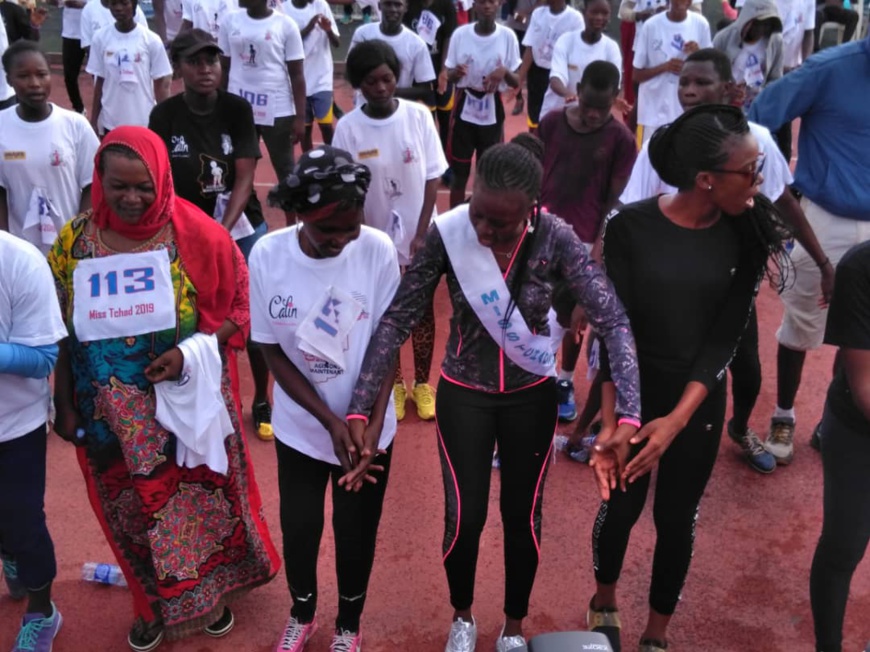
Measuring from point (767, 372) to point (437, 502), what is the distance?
253 cm

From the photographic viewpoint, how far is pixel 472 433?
118 inches

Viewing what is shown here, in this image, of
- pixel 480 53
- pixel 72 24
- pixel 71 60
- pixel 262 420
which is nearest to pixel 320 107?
pixel 480 53

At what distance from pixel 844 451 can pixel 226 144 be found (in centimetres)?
331

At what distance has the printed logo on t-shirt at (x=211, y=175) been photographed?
4641 millimetres

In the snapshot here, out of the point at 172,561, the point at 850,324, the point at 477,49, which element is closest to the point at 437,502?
the point at 172,561

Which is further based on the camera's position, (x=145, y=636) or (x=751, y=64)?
(x=751, y=64)

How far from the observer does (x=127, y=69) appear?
22.9 feet

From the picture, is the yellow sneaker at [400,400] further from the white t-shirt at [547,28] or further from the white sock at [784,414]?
the white t-shirt at [547,28]

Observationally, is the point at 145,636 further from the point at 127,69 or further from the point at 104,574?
the point at 127,69

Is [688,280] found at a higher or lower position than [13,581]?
higher

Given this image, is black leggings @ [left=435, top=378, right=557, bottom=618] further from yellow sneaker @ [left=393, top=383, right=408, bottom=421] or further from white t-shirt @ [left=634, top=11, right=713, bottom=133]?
white t-shirt @ [left=634, top=11, right=713, bottom=133]

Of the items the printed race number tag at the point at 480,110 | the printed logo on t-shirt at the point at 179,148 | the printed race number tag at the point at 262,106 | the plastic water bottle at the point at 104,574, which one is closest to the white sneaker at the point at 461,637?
the plastic water bottle at the point at 104,574

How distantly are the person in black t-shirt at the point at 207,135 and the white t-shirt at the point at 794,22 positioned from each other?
6.09 m

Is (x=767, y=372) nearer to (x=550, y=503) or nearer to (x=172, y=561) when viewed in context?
(x=550, y=503)
